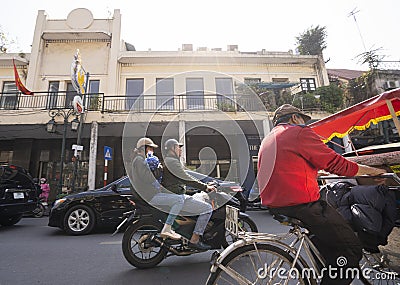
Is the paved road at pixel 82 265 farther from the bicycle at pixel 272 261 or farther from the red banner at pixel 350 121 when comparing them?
the red banner at pixel 350 121

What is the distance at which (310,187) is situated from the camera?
1.79 meters

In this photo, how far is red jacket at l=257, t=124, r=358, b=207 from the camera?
1760mm

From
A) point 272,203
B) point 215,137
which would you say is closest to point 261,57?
point 215,137

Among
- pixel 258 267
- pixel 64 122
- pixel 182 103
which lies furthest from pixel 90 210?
pixel 182 103

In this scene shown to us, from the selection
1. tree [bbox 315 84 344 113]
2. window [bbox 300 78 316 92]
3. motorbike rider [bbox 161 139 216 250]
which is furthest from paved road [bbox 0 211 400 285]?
window [bbox 300 78 316 92]

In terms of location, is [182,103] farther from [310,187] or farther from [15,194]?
[310,187]

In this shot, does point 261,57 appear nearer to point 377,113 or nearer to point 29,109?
point 377,113

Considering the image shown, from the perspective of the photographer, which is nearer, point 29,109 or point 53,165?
point 29,109

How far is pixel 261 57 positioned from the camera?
14.2 metres

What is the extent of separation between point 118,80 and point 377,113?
1307 centimetres

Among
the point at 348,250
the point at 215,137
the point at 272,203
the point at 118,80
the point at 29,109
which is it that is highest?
the point at 118,80

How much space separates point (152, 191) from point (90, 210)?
130 inches

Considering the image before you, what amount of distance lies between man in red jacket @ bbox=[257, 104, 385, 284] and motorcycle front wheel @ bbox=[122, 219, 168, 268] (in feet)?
6.74

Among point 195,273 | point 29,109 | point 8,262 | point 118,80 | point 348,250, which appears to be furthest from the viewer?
point 118,80
